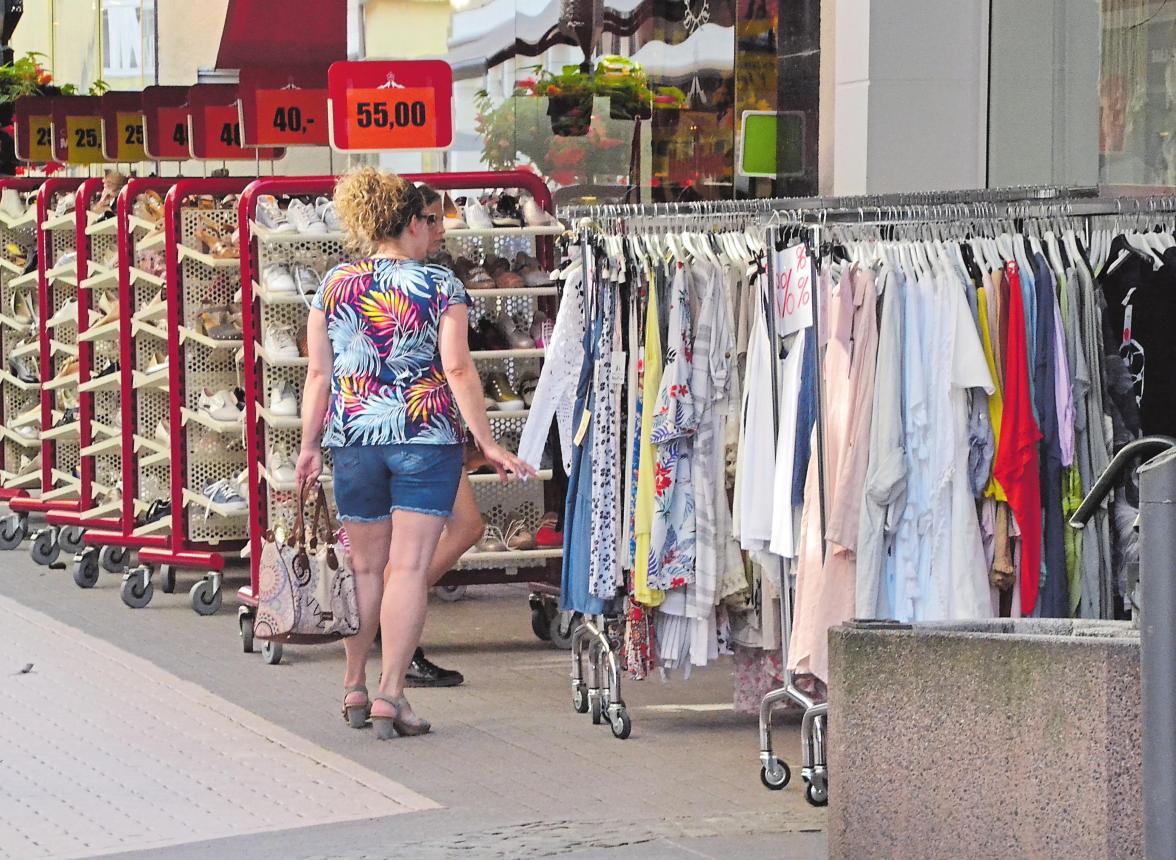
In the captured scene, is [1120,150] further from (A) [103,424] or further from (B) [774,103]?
(A) [103,424]

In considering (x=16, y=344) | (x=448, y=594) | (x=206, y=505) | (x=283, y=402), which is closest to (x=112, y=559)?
(x=206, y=505)

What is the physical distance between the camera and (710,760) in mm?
7430

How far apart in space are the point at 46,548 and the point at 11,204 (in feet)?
8.36

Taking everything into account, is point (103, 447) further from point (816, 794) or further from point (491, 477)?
point (816, 794)

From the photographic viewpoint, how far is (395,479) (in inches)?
302

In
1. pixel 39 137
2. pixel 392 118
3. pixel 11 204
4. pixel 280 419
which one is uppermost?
pixel 39 137

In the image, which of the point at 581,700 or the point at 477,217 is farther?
the point at 477,217

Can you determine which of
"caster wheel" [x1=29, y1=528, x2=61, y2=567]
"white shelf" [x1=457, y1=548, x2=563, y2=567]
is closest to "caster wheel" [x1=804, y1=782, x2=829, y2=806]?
"white shelf" [x1=457, y1=548, x2=563, y2=567]

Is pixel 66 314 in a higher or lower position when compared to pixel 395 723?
higher

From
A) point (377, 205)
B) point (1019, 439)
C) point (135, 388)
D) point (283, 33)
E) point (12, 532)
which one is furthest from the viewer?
point (283, 33)

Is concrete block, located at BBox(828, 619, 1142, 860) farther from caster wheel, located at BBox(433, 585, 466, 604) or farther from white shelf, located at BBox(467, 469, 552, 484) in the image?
caster wheel, located at BBox(433, 585, 466, 604)

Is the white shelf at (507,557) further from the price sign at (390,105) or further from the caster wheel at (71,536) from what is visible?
the caster wheel at (71,536)

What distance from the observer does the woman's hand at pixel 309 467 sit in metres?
7.83

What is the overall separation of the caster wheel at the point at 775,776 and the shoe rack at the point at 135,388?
4847 mm
